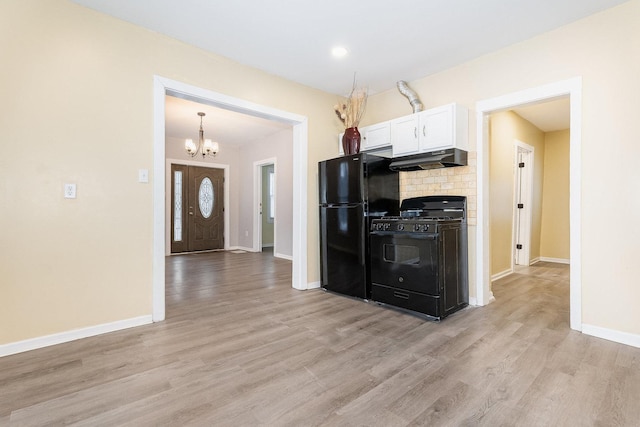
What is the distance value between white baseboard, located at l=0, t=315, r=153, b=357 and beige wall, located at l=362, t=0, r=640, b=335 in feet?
12.6

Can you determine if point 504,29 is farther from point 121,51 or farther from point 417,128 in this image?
point 121,51

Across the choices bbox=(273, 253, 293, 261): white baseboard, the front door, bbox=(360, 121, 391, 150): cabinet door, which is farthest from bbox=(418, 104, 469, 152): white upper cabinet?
the front door

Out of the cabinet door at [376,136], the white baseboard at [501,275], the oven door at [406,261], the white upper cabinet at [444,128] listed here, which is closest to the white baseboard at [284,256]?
the cabinet door at [376,136]

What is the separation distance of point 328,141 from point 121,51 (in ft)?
8.07

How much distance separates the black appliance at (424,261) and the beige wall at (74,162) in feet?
7.33

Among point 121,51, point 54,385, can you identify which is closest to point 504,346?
point 54,385

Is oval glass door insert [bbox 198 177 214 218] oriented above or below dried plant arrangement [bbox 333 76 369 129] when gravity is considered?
below

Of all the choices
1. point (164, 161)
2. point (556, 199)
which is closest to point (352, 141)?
point (164, 161)

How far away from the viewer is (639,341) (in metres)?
2.28

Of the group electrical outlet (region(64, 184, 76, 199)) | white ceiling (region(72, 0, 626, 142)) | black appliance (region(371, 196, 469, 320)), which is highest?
white ceiling (region(72, 0, 626, 142))

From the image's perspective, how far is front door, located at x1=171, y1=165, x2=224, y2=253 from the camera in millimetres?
7184

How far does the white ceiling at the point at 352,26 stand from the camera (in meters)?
2.41

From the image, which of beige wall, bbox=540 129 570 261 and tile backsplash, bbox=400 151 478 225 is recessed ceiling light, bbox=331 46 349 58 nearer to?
tile backsplash, bbox=400 151 478 225

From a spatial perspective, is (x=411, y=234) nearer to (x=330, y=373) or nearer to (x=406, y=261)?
(x=406, y=261)
